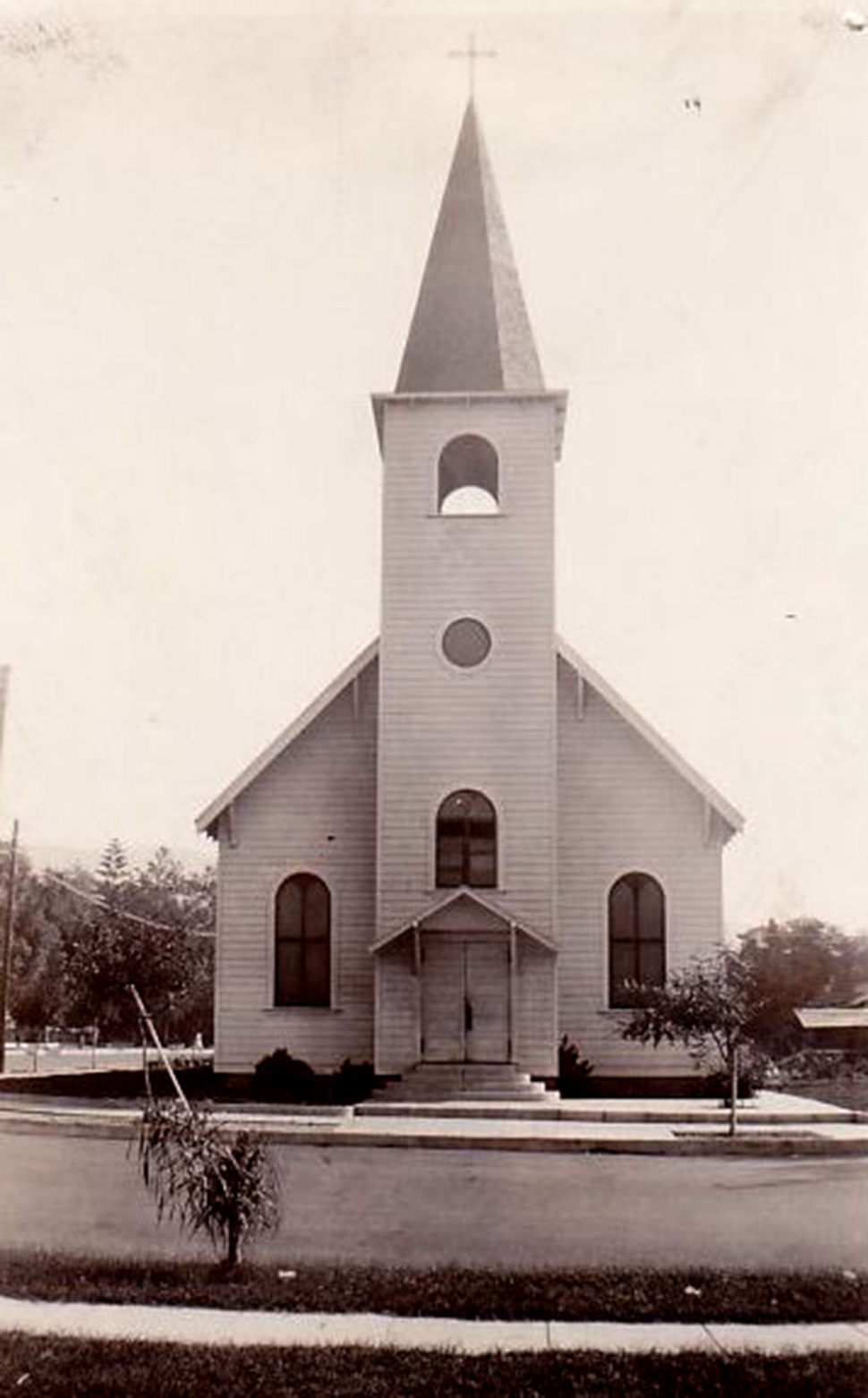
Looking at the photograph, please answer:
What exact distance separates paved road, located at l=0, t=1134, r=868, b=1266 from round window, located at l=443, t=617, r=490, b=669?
7209 mm

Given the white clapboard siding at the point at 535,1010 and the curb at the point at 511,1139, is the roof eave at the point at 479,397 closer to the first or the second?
the white clapboard siding at the point at 535,1010

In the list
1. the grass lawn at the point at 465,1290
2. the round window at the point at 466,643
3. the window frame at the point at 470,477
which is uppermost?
the window frame at the point at 470,477

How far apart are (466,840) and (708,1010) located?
389 centimetres

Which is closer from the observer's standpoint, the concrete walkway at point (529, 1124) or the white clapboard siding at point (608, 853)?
the concrete walkway at point (529, 1124)

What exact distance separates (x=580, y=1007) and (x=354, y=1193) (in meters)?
7.24

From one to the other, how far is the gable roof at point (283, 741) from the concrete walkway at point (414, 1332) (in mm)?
6564

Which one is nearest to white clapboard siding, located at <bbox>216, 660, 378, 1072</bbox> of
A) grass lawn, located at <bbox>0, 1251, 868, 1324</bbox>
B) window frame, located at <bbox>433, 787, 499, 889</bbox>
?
window frame, located at <bbox>433, 787, 499, 889</bbox>

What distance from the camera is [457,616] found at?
18.7m

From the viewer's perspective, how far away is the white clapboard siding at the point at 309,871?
1706 centimetres

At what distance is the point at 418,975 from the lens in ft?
58.8

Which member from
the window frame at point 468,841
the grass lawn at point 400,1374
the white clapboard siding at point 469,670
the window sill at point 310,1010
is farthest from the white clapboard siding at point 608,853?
the grass lawn at point 400,1374

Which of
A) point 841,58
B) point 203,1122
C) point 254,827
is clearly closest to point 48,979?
point 254,827

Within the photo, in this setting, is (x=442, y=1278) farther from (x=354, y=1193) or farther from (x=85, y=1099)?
(x=85, y=1099)

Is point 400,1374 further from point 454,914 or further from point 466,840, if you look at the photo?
point 466,840
